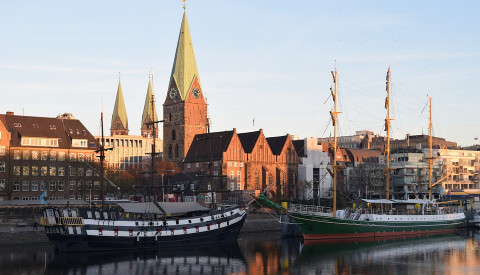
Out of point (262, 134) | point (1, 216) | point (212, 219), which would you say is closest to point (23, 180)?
point (1, 216)

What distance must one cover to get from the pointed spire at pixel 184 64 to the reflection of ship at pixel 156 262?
93979mm

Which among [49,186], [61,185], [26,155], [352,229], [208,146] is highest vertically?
[208,146]

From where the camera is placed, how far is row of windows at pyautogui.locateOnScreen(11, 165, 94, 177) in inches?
4397

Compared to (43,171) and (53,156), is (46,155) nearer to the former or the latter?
(53,156)

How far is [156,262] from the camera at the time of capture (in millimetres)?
67062

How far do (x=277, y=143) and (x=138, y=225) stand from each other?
263 ft

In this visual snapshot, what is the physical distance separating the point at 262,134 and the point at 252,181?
10205 mm

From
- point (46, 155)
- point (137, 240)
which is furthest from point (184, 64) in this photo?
point (137, 240)

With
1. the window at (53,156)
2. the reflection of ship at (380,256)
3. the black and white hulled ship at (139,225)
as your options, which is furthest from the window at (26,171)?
the reflection of ship at (380,256)

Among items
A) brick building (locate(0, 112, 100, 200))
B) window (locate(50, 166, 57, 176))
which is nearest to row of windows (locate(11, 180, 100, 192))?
brick building (locate(0, 112, 100, 200))

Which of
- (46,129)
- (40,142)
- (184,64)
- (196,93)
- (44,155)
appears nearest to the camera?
(44,155)

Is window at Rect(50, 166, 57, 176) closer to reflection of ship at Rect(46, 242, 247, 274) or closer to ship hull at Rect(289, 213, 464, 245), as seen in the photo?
reflection of ship at Rect(46, 242, 247, 274)

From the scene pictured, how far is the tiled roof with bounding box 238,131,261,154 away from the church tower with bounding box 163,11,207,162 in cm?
1865

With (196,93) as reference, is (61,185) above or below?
below
